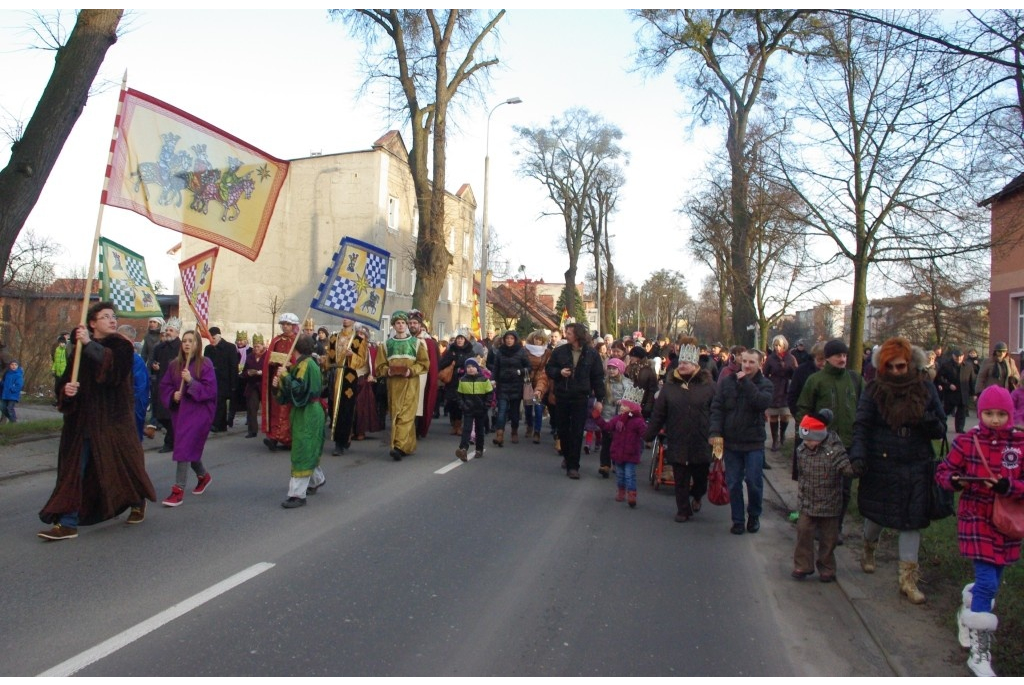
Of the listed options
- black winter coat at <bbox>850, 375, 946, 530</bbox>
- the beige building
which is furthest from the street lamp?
black winter coat at <bbox>850, 375, 946, 530</bbox>

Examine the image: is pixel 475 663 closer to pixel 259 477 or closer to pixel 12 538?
pixel 12 538

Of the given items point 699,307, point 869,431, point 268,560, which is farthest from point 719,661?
point 699,307

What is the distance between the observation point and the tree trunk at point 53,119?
9.49m

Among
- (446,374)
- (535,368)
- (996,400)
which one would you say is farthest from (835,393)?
(446,374)

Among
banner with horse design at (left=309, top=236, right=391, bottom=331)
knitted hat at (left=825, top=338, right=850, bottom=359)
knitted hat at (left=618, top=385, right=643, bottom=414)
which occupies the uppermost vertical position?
banner with horse design at (left=309, top=236, right=391, bottom=331)

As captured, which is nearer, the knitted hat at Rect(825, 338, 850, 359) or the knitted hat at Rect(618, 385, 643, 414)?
the knitted hat at Rect(825, 338, 850, 359)

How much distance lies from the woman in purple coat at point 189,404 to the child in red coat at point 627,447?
14.3 feet

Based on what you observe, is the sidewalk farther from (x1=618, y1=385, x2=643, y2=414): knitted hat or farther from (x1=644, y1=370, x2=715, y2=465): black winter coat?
(x1=618, y1=385, x2=643, y2=414): knitted hat

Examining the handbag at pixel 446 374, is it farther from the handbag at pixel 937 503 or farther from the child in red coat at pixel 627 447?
the handbag at pixel 937 503

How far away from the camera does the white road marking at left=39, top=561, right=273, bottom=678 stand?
416 cm

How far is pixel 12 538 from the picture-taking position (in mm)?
6816

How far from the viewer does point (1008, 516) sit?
4668mm

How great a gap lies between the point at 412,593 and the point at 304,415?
325 centimetres

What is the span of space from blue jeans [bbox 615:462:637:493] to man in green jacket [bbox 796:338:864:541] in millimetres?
2194
